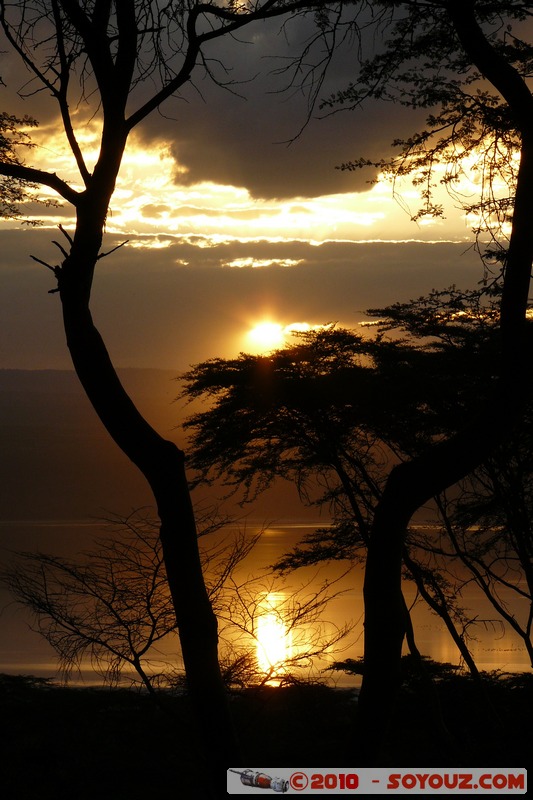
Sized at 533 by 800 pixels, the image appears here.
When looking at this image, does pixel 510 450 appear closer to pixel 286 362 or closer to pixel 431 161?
pixel 286 362

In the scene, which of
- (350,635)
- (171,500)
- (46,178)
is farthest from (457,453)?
(350,635)

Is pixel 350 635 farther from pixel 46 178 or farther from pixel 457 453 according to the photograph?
pixel 46 178

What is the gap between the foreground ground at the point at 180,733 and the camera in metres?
11.9

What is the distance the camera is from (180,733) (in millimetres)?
10734

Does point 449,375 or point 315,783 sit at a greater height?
point 449,375

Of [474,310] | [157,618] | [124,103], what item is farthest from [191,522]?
[474,310]

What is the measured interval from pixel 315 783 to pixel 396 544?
181cm

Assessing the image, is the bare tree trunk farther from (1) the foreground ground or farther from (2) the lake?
(1) the foreground ground

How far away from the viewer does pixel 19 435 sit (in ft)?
621

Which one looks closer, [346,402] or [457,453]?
[457,453]

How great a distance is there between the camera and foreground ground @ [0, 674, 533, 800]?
11922 mm

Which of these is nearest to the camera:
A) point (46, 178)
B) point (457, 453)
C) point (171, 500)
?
point (457, 453)

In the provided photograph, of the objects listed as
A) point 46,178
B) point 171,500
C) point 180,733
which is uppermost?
point 46,178

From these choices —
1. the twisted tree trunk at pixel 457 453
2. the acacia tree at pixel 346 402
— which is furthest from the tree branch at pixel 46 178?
the acacia tree at pixel 346 402
